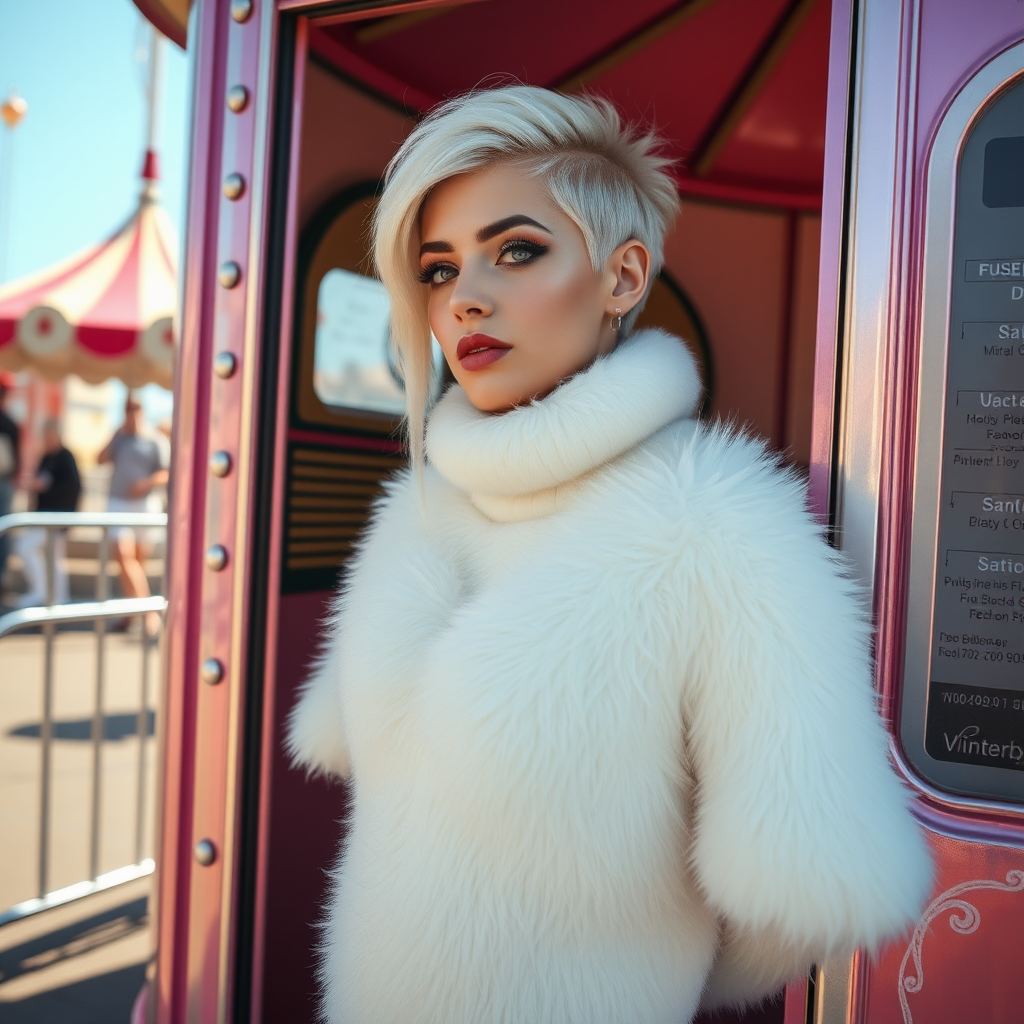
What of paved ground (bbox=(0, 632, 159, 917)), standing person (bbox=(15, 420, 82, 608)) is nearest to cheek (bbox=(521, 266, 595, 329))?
paved ground (bbox=(0, 632, 159, 917))

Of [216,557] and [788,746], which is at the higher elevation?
[216,557]

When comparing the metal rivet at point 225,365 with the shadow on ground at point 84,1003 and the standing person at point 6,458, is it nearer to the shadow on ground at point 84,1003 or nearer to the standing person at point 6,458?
the shadow on ground at point 84,1003

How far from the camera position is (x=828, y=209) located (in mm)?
1220

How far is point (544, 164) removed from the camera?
4.14ft

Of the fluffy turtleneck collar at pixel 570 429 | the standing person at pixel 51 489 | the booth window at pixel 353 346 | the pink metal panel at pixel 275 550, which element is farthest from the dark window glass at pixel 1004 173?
the standing person at pixel 51 489

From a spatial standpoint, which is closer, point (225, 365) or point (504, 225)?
point (504, 225)

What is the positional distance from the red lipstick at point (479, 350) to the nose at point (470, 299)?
0.03 metres

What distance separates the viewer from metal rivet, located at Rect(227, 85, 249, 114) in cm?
159

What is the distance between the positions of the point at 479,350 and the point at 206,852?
104 cm

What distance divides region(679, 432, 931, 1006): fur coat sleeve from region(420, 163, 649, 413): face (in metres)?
0.31

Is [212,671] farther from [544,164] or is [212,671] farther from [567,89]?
[567,89]

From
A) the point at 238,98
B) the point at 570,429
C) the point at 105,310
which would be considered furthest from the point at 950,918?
the point at 105,310

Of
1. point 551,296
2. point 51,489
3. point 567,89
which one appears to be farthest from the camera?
point 51,489

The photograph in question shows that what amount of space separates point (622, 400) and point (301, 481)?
98 centimetres
